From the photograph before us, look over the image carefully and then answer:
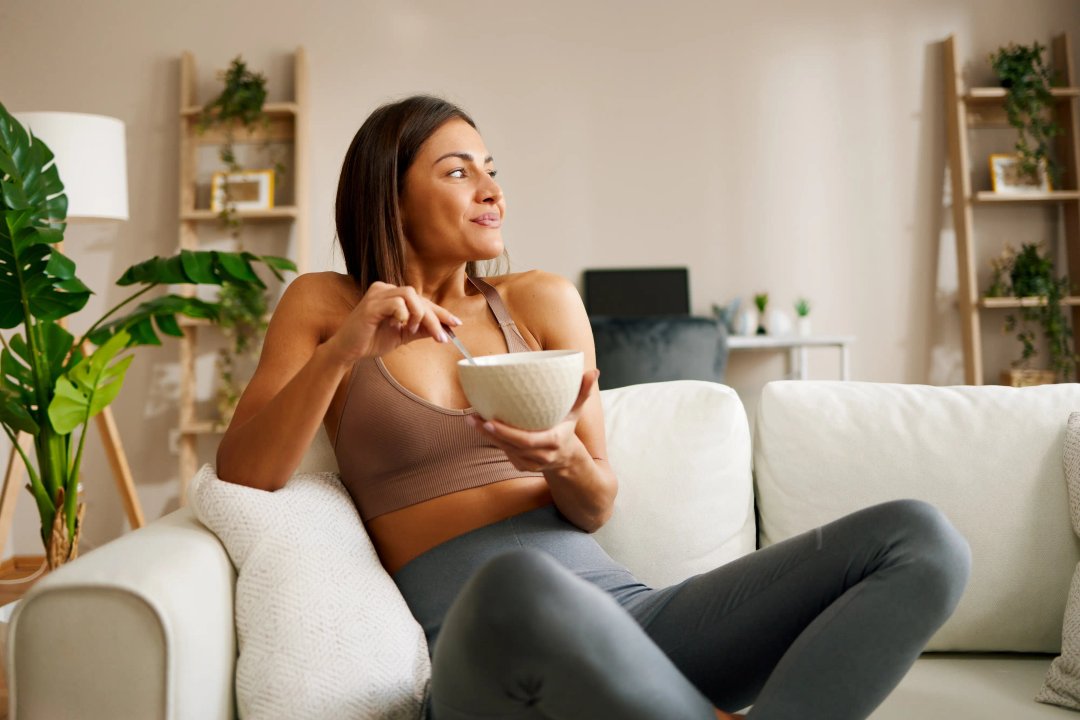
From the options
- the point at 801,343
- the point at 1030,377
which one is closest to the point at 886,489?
the point at 801,343

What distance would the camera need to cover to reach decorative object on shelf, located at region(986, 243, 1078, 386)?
4.07 meters

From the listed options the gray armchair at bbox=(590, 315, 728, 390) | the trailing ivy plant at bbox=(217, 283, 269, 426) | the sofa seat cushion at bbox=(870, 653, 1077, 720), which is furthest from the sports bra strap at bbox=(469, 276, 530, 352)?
the trailing ivy plant at bbox=(217, 283, 269, 426)

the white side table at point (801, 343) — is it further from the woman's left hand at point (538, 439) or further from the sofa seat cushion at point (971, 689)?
the woman's left hand at point (538, 439)

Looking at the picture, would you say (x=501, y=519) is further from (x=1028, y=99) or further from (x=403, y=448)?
(x=1028, y=99)

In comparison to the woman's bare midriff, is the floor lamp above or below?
above

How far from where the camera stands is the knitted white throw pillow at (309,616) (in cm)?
104

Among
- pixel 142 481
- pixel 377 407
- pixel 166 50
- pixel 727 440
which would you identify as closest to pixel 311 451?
pixel 377 407

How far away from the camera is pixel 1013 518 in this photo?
145 centimetres

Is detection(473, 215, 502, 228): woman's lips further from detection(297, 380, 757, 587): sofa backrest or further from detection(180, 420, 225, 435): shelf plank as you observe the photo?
detection(180, 420, 225, 435): shelf plank

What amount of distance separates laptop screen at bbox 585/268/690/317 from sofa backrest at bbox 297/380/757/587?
2.74 meters

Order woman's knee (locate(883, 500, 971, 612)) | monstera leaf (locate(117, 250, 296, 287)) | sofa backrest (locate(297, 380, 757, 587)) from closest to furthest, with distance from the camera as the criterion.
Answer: woman's knee (locate(883, 500, 971, 612)), sofa backrest (locate(297, 380, 757, 587)), monstera leaf (locate(117, 250, 296, 287))

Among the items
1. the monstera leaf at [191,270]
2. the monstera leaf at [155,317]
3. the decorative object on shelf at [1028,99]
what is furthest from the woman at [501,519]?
the decorative object on shelf at [1028,99]

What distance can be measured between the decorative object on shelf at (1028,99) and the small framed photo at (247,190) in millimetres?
3398

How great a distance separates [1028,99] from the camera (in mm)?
4082
